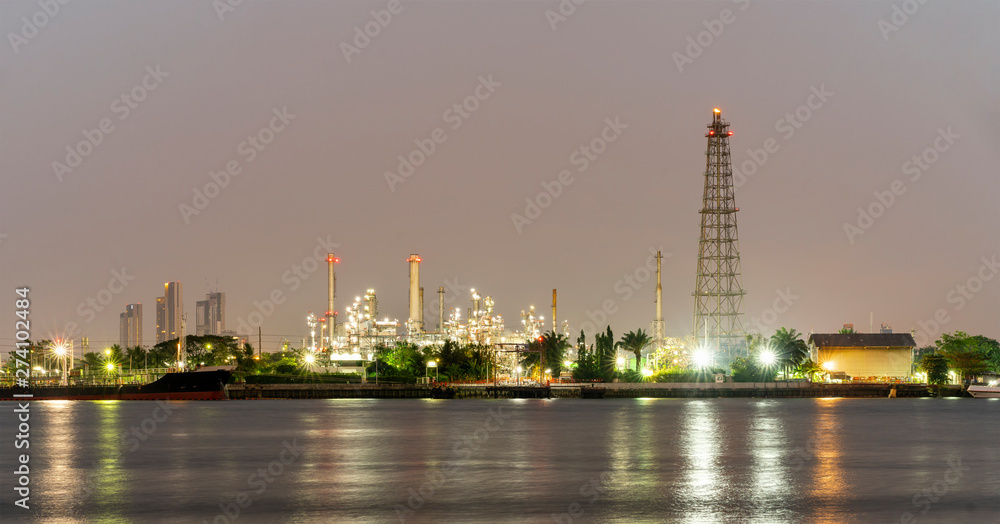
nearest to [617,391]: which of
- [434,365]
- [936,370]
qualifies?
[434,365]

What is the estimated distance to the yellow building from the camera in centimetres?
16688

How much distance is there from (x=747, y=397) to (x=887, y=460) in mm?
103033

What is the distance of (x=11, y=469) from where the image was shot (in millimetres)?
50000

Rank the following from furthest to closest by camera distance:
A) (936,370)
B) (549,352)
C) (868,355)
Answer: (549,352), (868,355), (936,370)

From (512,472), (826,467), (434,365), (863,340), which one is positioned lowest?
(826,467)

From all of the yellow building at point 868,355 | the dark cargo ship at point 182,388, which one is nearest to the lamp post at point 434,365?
the dark cargo ship at point 182,388

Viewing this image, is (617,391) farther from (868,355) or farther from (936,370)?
(936,370)

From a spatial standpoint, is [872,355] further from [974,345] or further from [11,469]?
[11,469]

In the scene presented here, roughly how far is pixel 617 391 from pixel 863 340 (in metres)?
46.5

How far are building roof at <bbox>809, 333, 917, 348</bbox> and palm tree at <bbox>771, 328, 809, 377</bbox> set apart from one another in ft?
30.5

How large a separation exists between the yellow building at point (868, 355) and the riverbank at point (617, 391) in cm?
849

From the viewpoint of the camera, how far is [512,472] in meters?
46.2

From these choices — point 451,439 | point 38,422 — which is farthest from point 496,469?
point 38,422

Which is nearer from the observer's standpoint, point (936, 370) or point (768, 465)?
point (768, 465)
